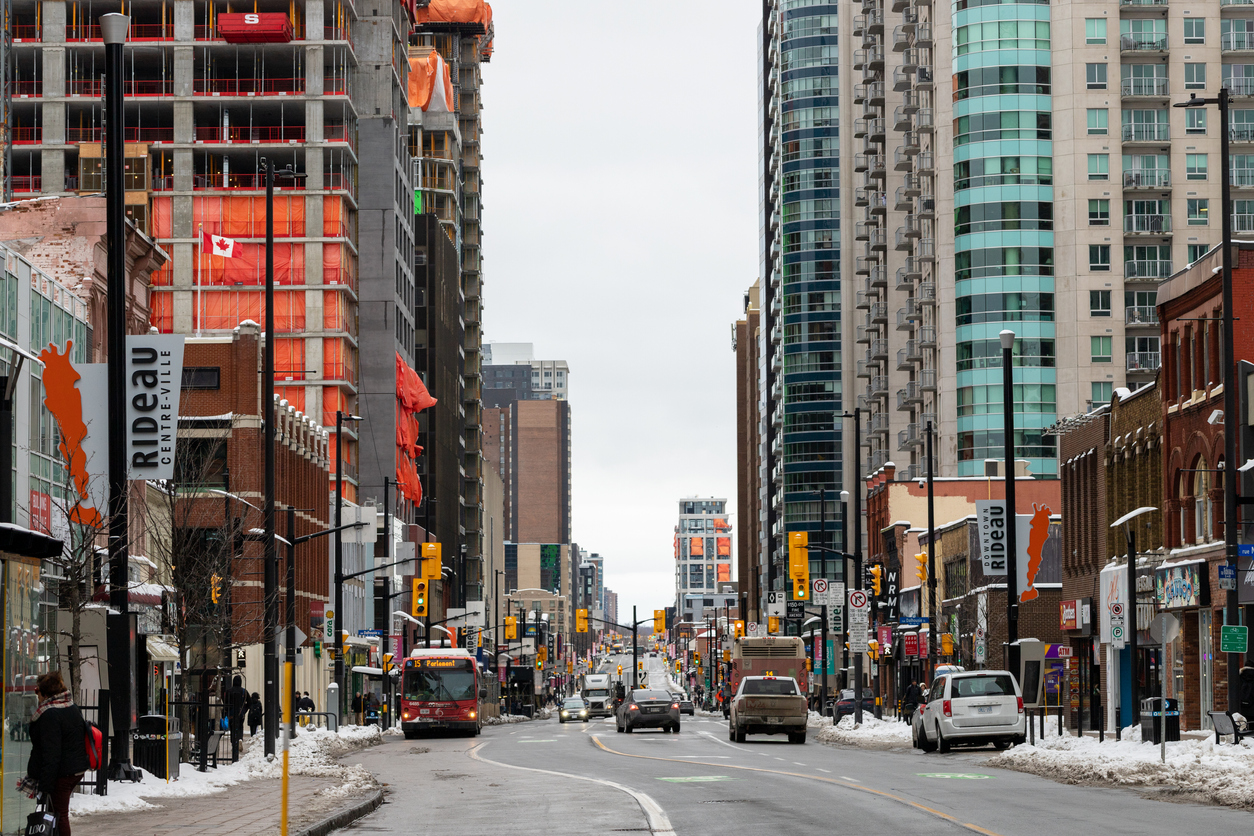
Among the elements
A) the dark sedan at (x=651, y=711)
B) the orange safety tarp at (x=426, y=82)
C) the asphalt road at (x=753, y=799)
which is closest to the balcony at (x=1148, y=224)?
the dark sedan at (x=651, y=711)

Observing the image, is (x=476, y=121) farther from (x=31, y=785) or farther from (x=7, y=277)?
(x=31, y=785)

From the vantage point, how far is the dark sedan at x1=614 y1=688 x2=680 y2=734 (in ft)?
194

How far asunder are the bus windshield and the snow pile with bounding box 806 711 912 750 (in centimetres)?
1231

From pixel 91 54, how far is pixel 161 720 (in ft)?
309

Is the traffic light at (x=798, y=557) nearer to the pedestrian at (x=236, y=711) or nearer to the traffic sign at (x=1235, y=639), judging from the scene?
the pedestrian at (x=236, y=711)

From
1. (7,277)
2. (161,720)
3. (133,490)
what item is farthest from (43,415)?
(161,720)

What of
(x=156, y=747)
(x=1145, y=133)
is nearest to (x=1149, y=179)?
(x=1145, y=133)

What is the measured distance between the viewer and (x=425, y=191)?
543ft

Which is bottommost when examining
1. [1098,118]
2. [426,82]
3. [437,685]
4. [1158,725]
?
[437,685]

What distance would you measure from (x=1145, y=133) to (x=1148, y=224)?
5.53 m

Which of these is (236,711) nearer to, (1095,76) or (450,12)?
(1095,76)

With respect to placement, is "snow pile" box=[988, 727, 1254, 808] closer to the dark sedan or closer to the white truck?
the dark sedan

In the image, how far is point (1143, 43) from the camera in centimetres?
10750

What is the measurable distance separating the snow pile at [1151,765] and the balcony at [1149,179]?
76329mm
